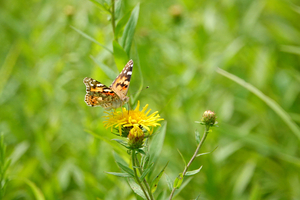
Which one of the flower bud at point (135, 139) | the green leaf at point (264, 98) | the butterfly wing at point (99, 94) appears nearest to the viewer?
the flower bud at point (135, 139)

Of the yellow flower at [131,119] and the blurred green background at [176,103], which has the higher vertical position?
the yellow flower at [131,119]

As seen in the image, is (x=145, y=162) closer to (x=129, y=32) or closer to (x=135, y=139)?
(x=135, y=139)

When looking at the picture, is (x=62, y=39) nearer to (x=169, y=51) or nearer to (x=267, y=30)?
(x=169, y=51)

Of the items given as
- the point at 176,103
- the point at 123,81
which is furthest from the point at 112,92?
the point at 176,103

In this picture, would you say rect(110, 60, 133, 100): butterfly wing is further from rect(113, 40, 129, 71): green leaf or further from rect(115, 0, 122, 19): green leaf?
rect(115, 0, 122, 19): green leaf

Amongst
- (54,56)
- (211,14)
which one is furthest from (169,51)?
(54,56)

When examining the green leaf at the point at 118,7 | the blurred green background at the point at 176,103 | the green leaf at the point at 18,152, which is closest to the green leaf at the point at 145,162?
the green leaf at the point at 118,7

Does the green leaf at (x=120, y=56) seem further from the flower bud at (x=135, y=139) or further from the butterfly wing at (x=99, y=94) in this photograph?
the flower bud at (x=135, y=139)
